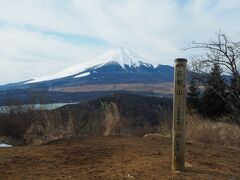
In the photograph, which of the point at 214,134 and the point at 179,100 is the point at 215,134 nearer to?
the point at 214,134

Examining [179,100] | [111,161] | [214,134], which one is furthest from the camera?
[214,134]

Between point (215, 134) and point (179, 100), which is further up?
point (179, 100)

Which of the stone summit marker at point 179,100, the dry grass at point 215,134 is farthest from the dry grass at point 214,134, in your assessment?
the stone summit marker at point 179,100

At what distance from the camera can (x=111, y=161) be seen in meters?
8.73

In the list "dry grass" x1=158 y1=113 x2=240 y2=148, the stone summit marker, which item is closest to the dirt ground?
the stone summit marker

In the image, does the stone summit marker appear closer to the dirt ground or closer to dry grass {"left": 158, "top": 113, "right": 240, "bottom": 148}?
the dirt ground

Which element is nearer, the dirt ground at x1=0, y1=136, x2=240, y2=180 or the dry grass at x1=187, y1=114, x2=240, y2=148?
the dirt ground at x1=0, y1=136, x2=240, y2=180

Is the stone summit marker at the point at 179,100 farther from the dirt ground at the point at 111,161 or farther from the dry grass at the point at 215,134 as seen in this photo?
the dry grass at the point at 215,134

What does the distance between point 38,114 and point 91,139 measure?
23.6 ft

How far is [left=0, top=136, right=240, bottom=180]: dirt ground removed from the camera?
25.0 feet

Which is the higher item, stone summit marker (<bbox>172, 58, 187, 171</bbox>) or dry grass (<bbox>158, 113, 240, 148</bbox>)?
stone summit marker (<bbox>172, 58, 187, 171</bbox>)

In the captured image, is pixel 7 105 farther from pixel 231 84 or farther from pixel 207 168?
pixel 207 168

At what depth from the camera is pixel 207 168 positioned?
832 cm

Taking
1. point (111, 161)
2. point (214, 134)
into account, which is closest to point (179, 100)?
point (111, 161)
